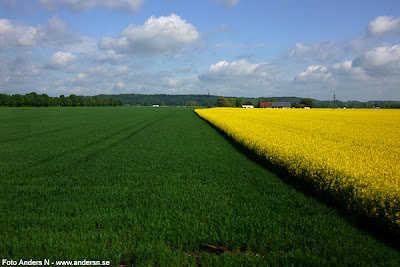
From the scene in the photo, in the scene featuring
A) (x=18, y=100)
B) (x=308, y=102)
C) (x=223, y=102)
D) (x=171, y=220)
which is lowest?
(x=171, y=220)

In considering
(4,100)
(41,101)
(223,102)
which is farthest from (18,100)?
(223,102)

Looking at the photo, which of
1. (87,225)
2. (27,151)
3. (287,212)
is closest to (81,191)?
(87,225)

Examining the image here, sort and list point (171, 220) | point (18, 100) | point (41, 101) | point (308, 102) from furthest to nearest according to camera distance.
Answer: point (41, 101) → point (308, 102) → point (18, 100) → point (171, 220)

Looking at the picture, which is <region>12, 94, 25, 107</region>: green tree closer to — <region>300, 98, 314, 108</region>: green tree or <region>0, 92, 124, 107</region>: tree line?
Result: <region>0, 92, 124, 107</region>: tree line

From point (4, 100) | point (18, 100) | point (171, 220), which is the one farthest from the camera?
point (18, 100)

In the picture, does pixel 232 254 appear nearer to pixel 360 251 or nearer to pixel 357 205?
pixel 360 251

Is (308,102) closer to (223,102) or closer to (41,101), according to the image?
(223,102)

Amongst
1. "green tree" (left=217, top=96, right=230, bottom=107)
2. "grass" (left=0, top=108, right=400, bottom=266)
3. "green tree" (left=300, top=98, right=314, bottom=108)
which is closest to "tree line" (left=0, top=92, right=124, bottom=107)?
"green tree" (left=217, top=96, right=230, bottom=107)

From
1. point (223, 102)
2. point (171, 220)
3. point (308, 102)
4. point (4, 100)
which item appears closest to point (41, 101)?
point (4, 100)

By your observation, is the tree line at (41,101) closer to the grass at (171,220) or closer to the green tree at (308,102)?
the green tree at (308,102)

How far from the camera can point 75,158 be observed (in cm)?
1250

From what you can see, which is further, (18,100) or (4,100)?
(18,100)

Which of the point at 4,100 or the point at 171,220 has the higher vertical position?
the point at 4,100

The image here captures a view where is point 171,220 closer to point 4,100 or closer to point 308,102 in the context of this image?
point 308,102
